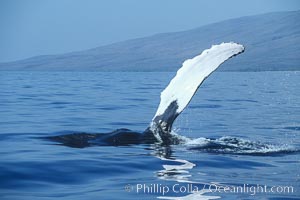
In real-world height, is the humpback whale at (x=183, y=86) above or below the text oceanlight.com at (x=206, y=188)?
above

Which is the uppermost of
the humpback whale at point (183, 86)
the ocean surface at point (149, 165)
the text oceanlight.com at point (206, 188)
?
the humpback whale at point (183, 86)

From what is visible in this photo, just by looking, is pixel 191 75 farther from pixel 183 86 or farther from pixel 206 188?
pixel 206 188

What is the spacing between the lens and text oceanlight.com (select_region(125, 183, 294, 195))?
207 inches

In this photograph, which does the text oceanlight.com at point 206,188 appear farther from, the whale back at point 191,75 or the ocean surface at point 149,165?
the whale back at point 191,75

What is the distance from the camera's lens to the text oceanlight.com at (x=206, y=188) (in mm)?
5254

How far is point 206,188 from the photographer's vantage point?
17.7 feet

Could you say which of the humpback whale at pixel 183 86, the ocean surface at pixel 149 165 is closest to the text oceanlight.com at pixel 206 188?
the ocean surface at pixel 149 165

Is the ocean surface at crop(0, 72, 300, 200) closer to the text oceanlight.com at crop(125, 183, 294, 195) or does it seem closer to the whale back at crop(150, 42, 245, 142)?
the text oceanlight.com at crop(125, 183, 294, 195)

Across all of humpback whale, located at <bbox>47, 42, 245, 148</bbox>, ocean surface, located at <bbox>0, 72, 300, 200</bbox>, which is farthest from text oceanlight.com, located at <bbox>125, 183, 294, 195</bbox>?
humpback whale, located at <bbox>47, 42, 245, 148</bbox>

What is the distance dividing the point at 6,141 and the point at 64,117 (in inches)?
168

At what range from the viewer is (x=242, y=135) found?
420 inches

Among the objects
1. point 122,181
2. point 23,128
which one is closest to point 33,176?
point 122,181

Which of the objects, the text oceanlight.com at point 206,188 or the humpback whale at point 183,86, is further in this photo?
the humpback whale at point 183,86

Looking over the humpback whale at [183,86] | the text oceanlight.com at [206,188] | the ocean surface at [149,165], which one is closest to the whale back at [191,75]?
the humpback whale at [183,86]
